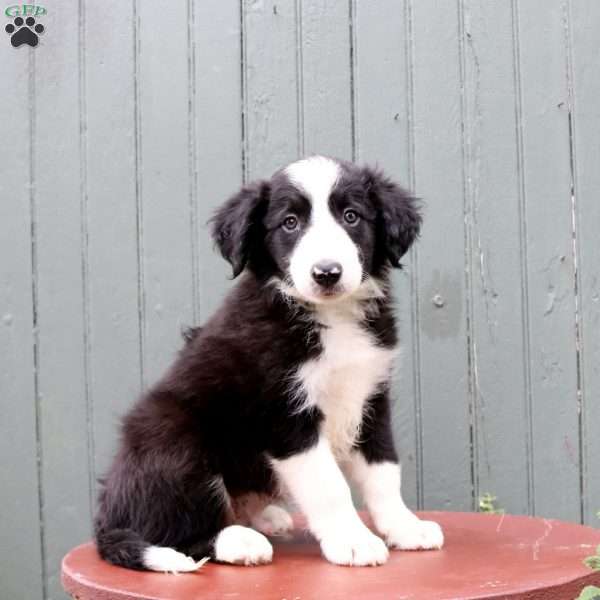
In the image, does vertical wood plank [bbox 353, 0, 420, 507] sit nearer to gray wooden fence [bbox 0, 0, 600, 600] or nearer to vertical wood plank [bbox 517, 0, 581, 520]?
gray wooden fence [bbox 0, 0, 600, 600]

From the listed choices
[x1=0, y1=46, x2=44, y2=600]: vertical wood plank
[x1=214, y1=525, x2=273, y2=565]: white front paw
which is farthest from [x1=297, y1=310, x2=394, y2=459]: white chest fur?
[x1=0, y1=46, x2=44, y2=600]: vertical wood plank

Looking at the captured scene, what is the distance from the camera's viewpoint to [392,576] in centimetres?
242

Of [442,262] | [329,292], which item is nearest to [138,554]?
[329,292]

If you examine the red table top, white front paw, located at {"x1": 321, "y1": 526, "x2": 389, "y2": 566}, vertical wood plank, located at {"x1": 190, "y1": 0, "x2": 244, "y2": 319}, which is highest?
vertical wood plank, located at {"x1": 190, "y1": 0, "x2": 244, "y2": 319}

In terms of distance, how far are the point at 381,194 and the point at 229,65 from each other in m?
1.36

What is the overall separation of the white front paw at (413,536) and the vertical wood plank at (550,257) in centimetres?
124

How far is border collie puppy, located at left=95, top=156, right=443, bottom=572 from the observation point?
8.58ft

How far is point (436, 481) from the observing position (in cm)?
392

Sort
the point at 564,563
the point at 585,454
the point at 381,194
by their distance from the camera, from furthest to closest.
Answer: the point at 585,454 < the point at 381,194 < the point at 564,563

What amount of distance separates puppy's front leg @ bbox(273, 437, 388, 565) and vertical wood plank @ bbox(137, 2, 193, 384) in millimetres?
1421

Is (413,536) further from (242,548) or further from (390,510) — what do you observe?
(242,548)

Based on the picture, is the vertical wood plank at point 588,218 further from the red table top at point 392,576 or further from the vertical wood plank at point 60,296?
the vertical wood plank at point 60,296

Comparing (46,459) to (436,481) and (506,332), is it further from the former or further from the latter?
(506,332)

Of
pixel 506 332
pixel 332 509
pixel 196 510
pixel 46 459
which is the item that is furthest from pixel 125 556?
pixel 506 332
